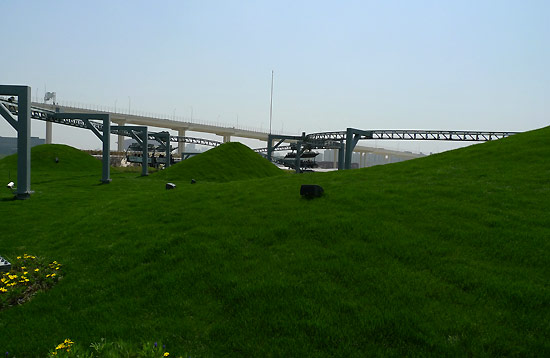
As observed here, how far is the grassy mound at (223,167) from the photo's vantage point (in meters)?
37.5

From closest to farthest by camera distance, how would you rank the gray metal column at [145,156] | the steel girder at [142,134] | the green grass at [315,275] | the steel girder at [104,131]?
the green grass at [315,275], the steel girder at [104,131], the steel girder at [142,134], the gray metal column at [145,156]

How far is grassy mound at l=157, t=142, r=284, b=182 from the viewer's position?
1475 inches

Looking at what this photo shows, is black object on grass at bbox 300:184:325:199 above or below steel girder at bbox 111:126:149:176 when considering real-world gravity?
below

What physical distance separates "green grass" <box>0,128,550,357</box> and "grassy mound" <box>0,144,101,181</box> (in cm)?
3919

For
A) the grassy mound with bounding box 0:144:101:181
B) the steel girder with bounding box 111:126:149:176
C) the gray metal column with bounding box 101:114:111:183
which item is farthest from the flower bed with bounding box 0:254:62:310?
Result: the grassy mound with bounding box 0:144:101:181

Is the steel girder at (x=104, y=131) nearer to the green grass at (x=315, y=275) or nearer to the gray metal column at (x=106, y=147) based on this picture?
the gray metal column at (x=106, y=147)

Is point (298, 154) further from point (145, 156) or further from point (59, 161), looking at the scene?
point (59, 161)

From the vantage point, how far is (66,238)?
11570 millimetres

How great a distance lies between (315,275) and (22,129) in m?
22.0

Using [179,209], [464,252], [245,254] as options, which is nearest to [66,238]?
[179,209]

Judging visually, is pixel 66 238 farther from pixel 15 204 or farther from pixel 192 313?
pixel 15 204

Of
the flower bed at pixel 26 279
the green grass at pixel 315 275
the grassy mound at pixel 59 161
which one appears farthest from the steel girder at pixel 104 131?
the flower bed at pixel 26 279

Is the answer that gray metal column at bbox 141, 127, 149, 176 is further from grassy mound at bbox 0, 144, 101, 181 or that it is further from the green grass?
the green grass

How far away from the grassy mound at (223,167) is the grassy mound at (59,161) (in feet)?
49.4
